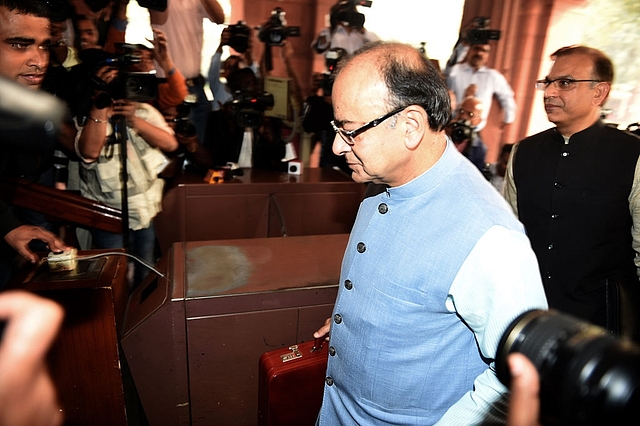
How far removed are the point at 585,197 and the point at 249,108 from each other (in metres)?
2.33

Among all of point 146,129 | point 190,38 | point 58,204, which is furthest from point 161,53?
point 58,204

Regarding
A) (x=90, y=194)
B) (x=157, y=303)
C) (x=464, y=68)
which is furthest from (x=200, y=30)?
(x=157, y=303)

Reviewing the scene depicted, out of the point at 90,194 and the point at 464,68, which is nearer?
the point at 90,194

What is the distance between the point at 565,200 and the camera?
5.66ft

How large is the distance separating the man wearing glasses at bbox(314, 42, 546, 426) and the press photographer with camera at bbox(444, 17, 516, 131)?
3.48 m

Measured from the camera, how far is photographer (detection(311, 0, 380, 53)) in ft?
13.4

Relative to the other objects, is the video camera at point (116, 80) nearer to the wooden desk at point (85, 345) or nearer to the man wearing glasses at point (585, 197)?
the wooden desk at point (85, 345)

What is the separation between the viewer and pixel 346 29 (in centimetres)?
420

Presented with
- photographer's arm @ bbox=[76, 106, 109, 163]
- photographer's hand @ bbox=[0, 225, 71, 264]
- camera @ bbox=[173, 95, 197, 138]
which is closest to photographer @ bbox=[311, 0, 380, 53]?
camera @ bbox=[173, 95, 197, 138]

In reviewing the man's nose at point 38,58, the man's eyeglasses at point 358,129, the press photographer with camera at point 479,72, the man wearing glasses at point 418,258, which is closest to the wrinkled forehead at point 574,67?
the man wearing glasses at point 418,258

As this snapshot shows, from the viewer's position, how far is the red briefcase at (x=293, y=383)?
139cm

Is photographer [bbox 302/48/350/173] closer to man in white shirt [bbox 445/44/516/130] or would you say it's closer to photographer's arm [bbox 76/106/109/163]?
man in white shirt [bbox 445/44/516/130]

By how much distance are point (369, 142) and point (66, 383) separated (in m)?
1.25

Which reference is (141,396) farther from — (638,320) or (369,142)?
(638,320)
